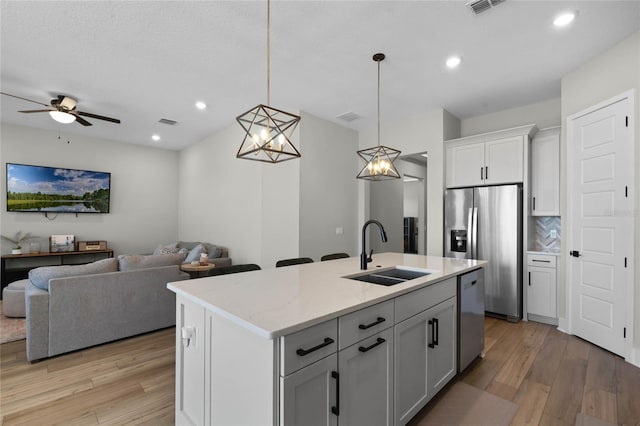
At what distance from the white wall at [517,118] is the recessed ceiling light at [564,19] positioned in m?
1.93

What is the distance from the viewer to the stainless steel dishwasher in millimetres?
2396

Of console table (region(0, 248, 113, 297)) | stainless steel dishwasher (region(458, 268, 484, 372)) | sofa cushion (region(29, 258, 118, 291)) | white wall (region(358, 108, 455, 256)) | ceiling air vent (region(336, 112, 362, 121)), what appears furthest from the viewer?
console table (region(0, 248, 113, 297))

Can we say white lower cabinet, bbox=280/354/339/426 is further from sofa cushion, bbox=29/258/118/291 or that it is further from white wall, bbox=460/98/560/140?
white wall, bbox=460/98/560/140

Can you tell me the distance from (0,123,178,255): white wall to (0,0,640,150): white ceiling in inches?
49.5

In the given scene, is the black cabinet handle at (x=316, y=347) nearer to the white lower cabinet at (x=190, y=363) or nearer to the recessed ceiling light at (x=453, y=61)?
the white lower cabinet at (x=190, y=363)

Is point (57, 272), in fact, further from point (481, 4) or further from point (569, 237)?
point (569, 237)

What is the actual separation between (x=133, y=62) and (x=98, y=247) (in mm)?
4297

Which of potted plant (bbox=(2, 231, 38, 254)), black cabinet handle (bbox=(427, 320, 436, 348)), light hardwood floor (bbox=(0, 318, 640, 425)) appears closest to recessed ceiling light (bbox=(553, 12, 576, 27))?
black cabinet handle (bbox=(427, 320, 436, 348))

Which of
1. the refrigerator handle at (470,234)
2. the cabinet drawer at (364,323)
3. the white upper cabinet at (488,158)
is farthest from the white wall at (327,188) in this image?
the cabinet drawer at (364,323)

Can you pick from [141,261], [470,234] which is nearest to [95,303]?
[141,261]

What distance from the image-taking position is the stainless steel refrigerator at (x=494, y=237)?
12.6 ft

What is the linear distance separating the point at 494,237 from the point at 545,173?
40.7 inches

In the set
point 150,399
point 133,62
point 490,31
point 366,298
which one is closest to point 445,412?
point 366,298

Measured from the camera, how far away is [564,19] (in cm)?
249
